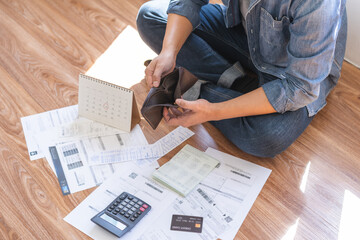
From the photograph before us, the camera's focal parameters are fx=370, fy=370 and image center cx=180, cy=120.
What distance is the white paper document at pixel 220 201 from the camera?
1.06 metres

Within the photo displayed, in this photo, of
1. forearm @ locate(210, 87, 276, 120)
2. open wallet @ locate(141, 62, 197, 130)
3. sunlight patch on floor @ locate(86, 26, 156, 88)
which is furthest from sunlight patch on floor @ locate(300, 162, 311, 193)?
sunlight patch on floor @ locate(86, 26, 156, 88)

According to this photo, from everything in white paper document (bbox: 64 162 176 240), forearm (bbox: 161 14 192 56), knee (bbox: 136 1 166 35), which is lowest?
white paper document (bbox: 64 162 176 240)

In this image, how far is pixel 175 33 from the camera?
1.26m

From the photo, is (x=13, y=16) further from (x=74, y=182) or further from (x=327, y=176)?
(x=327, y=176)

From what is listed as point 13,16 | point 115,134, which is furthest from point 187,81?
point 13,16

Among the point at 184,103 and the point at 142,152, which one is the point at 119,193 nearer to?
the point at 142,152

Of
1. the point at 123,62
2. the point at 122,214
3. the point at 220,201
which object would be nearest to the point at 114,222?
the point at 122,214

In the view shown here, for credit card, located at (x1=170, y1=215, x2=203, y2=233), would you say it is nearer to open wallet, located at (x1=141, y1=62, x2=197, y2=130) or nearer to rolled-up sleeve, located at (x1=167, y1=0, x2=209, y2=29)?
open wallet, located at (x1=141, y1=62, x2=197, y2=130)

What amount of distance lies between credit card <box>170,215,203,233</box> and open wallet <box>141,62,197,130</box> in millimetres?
317

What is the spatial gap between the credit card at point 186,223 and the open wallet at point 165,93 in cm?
32

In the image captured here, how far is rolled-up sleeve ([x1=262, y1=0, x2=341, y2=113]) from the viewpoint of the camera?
0.93m

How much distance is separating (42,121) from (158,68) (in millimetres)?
499

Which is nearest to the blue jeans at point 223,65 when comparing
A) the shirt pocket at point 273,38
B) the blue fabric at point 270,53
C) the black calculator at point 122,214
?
the blue fabric at point 270,53

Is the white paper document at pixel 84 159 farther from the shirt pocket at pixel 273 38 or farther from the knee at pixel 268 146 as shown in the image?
the shirt pocket at pixel 273 38
